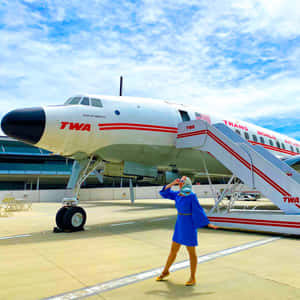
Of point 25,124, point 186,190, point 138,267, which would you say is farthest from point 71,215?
point 186,190

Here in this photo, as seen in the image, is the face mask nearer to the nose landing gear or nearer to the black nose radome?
the nose landing gear

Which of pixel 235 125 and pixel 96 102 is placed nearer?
pixel 96 102

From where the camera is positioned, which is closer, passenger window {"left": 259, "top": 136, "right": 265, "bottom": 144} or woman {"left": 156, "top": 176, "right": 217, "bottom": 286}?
woman {"left": 156, "top": 176, "right": 217, "bottom": 286}

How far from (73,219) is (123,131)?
3320 millimetres

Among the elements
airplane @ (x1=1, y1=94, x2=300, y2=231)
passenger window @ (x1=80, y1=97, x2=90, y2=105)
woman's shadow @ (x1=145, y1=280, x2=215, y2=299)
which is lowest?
woman's shadow @ (x1=145, y1=280, x2=215, y2=299)

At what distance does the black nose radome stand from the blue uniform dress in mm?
5554

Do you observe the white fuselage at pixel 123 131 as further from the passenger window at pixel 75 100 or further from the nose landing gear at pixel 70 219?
the nose landing gear at pixel 70 219

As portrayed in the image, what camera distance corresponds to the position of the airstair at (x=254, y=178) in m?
8.16

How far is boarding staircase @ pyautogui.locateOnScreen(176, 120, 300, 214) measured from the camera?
8.34 m

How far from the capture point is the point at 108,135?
375 inches

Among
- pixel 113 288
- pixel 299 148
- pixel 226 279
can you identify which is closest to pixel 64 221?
pixel 113 288

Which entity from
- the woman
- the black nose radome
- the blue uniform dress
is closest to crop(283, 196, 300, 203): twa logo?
the woman

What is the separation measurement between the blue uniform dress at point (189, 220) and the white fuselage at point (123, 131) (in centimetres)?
553

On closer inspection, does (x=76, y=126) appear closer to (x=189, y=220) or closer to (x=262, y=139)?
(x=189, y=220)
